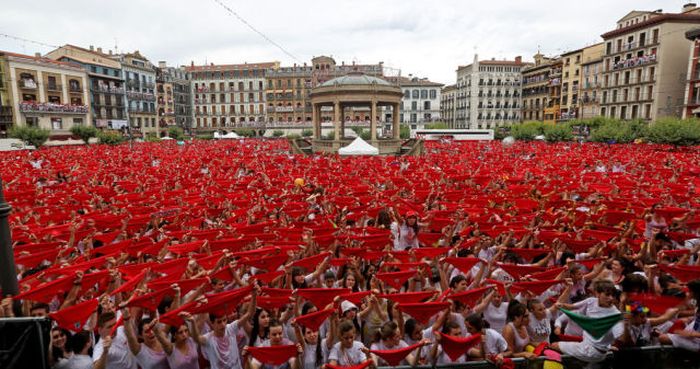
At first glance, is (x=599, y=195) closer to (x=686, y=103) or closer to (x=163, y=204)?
(x=163, y=204)

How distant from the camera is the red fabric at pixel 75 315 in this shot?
512 centimetres

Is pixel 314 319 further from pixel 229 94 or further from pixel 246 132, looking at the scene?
pixel 229 94

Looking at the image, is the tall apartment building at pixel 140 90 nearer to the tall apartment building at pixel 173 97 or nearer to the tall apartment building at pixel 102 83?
the tall apartment building at pixel 102 83

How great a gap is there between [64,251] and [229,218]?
4319 mm

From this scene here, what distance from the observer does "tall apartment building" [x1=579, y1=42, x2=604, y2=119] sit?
7350cm

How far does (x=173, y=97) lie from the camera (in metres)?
103

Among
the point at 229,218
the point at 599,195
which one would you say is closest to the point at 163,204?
the point at 229,218

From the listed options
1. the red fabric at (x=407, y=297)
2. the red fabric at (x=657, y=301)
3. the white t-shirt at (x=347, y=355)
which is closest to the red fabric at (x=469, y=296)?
the red fabric at (x=407, y=297)

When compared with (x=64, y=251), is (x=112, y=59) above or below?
above

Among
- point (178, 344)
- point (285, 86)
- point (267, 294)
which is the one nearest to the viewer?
point (178, 344)

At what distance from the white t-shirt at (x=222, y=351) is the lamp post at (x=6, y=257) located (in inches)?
91.7

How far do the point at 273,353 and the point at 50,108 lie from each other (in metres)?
69.2

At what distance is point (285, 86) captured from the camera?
10019 centimetres

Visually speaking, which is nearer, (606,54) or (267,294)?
(267,294)
